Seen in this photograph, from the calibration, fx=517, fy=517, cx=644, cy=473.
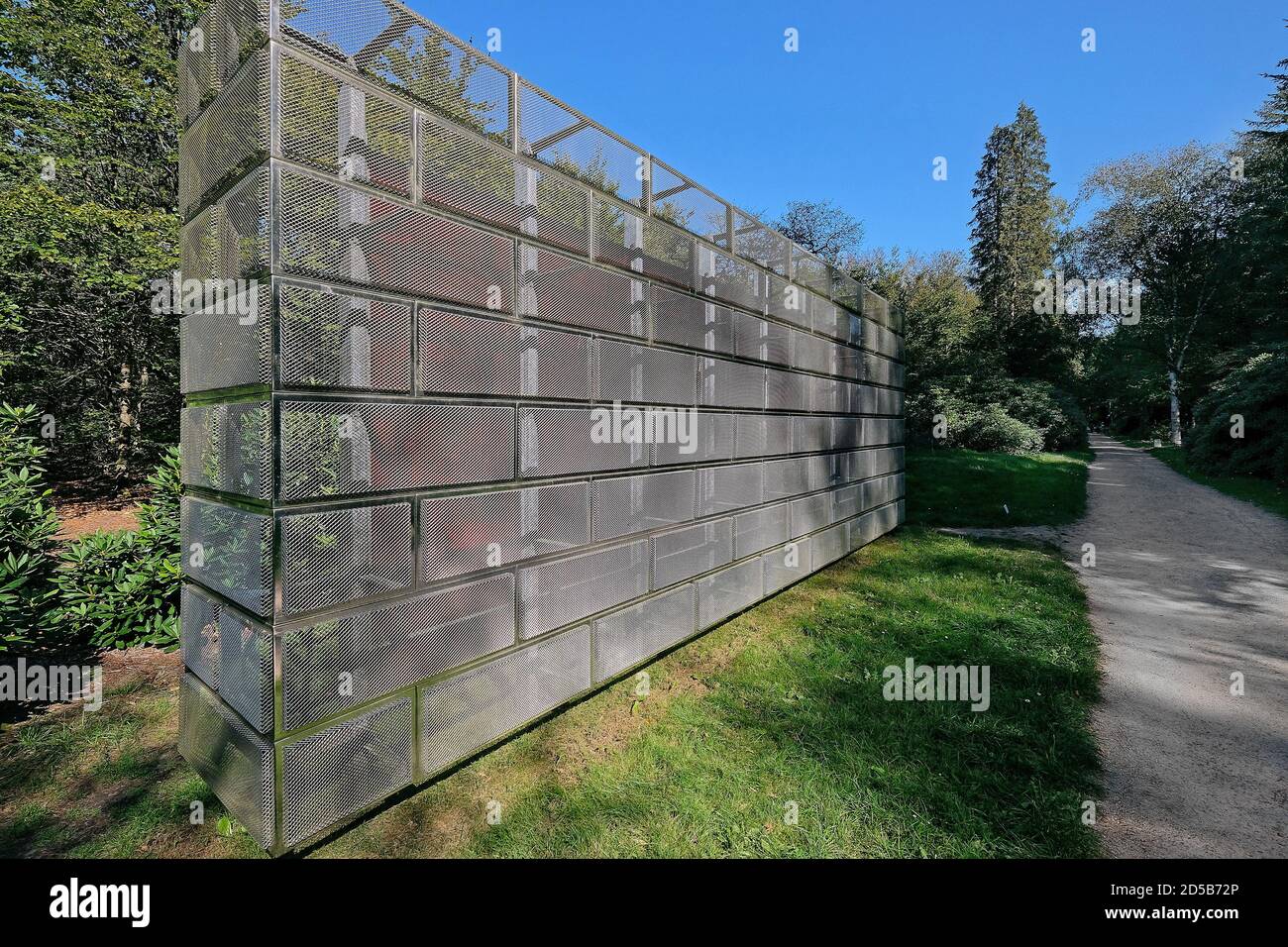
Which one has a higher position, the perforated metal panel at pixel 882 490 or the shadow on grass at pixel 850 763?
the perforated metal panel at pixel 882 490

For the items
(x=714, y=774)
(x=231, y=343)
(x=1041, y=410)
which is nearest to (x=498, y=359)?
(x=231, y=343)

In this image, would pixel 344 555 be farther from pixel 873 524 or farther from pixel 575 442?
pixel 873 524

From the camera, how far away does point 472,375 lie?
2773 mm

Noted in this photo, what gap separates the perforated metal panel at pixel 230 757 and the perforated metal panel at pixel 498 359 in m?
1.74

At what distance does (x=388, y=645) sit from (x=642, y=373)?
97.4 inches

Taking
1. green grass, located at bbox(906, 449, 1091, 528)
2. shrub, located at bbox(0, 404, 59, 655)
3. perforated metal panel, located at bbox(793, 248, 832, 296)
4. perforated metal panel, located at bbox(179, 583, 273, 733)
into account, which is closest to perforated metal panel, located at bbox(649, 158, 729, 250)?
perforated metal panel, located at bbox(793, 248, 832, 296)

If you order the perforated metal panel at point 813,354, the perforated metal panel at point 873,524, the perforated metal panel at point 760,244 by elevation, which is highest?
the perforated metal panel at point 760,244

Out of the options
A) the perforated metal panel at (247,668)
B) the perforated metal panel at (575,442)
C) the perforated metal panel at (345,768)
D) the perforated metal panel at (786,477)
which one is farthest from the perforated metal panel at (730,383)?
the perforated metal panel at (247,668)

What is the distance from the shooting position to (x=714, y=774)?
9.14ft

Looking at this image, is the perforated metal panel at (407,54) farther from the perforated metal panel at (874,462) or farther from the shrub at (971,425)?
the shrub at (971,425)

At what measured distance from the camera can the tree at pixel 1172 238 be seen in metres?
23.4

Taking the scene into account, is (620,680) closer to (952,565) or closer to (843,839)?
(843,839)

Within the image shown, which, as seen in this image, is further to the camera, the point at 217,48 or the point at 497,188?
the point at 497,188

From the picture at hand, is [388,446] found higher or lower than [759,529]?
higher
